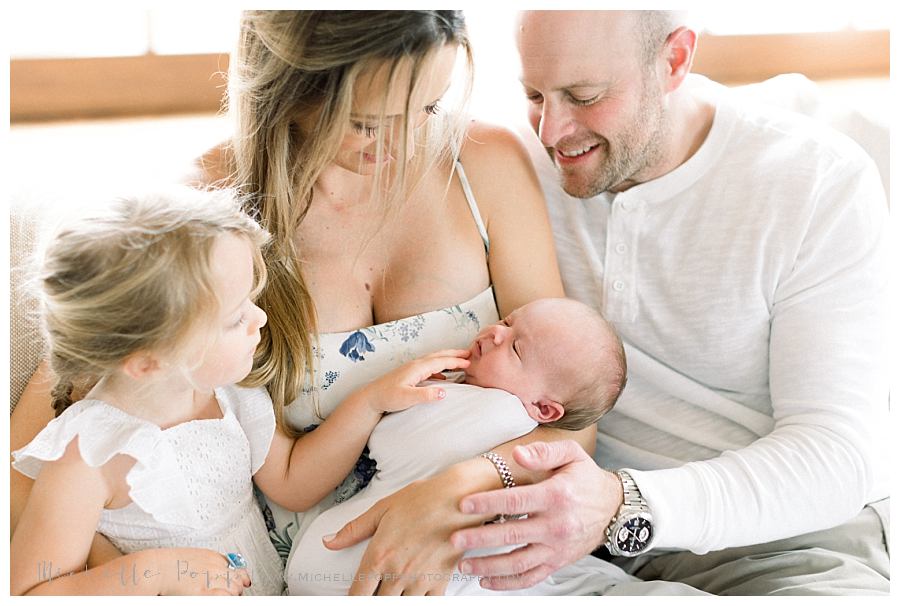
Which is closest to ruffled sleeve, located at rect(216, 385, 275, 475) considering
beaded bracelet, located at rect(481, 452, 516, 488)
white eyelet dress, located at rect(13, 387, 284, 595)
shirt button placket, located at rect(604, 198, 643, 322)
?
white eyelet dress, located at rect(13, 387, 284, 595)

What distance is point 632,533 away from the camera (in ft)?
4.08

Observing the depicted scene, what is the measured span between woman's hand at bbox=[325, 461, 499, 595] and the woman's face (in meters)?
0.48

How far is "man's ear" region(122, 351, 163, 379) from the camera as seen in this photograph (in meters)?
1.10

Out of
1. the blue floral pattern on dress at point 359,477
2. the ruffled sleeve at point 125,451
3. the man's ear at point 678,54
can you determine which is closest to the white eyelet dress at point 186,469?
the ruffled sleeve at point 125,451

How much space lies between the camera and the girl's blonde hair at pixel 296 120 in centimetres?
114

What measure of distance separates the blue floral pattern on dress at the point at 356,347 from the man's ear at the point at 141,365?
0.31 m

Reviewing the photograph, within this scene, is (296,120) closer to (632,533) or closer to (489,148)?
(489,148)

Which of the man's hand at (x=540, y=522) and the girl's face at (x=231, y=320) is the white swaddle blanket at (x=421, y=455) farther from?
the girl's face at (x=231, y=320)

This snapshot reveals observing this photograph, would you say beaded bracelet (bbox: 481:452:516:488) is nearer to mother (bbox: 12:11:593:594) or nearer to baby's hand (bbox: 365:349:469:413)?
mother (bbox: 12:11:593:594)

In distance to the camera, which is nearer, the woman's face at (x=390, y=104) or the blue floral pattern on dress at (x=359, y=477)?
the woman's face at (x=390, y=104)

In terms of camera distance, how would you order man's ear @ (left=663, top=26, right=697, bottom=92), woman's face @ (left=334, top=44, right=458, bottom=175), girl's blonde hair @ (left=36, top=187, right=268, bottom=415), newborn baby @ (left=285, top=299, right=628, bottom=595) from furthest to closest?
man's ear @ (left=663, top=26, right=697, bottom=92)
newborn baby @ (left=285, top=299, right=628, bottom=595)
woman's face @ (left=334, top=44, right=458, bottom=175)
girl's blonde hair @ (left=36, top=187, right=268, bottom=415)

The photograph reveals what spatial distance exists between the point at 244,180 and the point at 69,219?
285 mm

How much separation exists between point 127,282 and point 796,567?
1062 millimetres

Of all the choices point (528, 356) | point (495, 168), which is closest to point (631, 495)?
point (528, 356)
